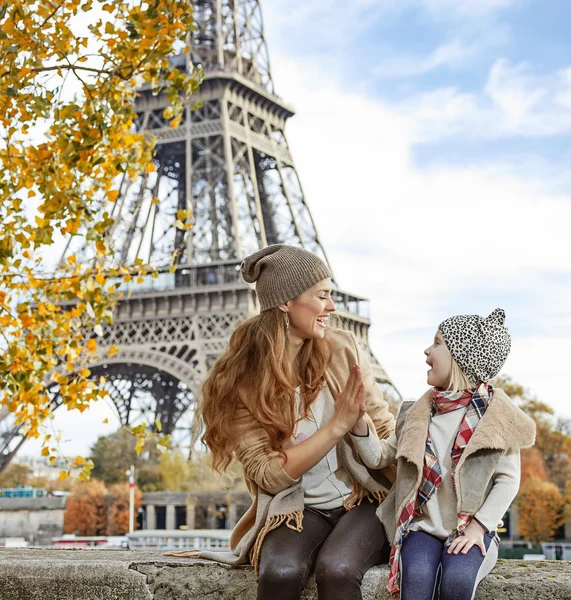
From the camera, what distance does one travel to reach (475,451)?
349 cm

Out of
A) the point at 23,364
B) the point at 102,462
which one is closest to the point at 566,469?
the point at 102,462

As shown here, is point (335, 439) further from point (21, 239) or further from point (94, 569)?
point (21, 239)

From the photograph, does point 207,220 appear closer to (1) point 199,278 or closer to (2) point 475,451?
(1) point 199,278

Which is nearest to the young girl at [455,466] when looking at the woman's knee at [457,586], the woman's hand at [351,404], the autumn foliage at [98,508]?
the woman's knee at [457,586]

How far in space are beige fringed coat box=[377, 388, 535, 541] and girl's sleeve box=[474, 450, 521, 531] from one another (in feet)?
0.04

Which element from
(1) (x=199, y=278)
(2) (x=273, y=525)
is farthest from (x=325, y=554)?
(1) (x=199, y=278)

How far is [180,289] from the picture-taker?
33.3 meters

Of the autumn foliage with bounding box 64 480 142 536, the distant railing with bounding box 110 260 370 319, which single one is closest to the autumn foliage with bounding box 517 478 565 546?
the distant railing with bounding box 110 260 370 319

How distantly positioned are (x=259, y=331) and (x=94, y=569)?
128cm

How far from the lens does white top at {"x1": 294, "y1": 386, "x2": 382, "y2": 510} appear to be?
394 cm

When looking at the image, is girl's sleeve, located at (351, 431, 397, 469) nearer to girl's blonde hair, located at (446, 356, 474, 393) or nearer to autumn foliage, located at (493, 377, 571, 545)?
girl's blonde hair, located at (446, 356, 474, 393)

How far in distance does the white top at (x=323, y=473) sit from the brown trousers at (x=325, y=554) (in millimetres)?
75

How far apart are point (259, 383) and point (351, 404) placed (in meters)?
0.51

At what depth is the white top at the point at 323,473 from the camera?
3942 millimetres
